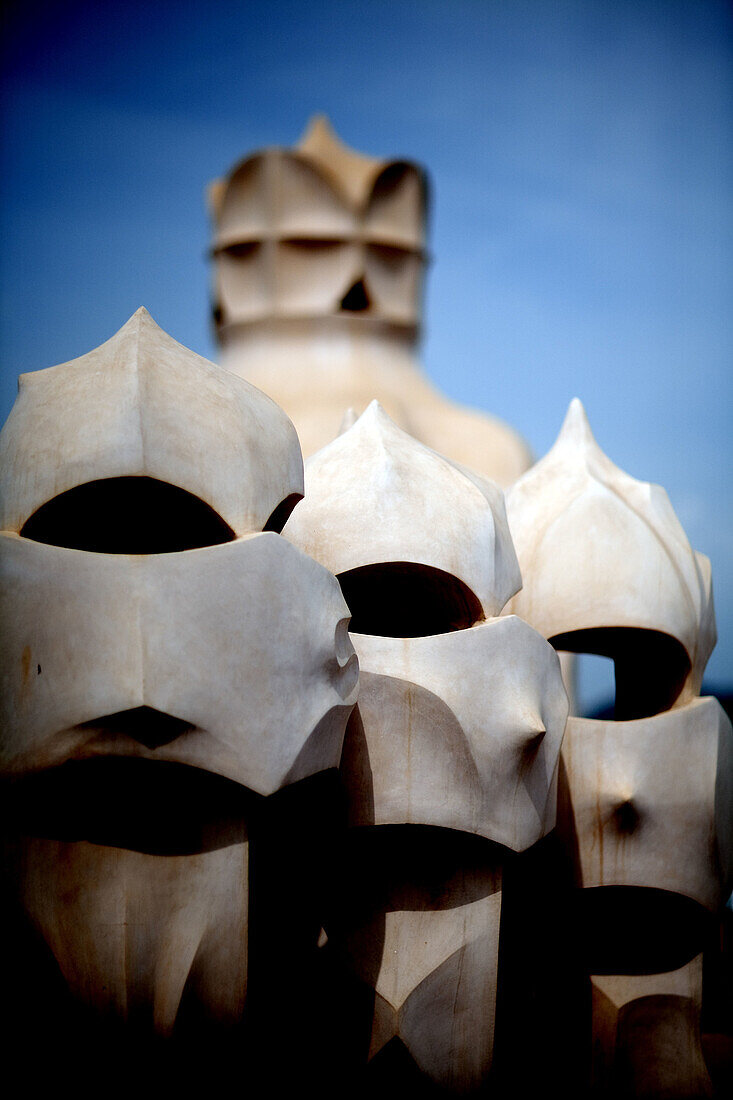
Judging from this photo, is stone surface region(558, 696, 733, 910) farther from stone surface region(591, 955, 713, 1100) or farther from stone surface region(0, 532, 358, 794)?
stone surface region(0, 532, 358, 794)

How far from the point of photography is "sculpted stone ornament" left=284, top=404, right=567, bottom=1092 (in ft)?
17.0

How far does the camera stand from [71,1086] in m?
4.24

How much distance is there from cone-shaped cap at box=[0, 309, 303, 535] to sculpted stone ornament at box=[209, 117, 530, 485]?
278 inches

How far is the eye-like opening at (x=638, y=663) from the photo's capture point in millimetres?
6961

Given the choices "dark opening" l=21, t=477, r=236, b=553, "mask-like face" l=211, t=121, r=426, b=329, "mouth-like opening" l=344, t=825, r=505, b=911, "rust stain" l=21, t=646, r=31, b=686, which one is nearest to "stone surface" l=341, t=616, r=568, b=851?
"mouth-like opening" l=344, t=825, r=505, b=911

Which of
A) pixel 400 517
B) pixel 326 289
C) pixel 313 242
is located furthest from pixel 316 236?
pixel 400 517

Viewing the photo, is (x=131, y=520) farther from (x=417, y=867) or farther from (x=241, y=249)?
(x=241, y=249)

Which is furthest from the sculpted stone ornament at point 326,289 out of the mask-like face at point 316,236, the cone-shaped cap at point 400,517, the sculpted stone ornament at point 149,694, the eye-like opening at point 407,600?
the sculpted stone ornament at point 149,694

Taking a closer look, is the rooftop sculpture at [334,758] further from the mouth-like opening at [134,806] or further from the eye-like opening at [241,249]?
the eye-like opening at [241,249]

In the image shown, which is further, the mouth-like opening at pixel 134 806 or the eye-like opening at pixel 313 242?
the eye-like opening at pixel 313 242

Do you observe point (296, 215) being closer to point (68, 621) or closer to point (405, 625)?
point (405, 625)

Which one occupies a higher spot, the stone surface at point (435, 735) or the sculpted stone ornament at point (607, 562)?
the sculpted stone ornament at point (607, 562)

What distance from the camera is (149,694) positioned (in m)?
3.95

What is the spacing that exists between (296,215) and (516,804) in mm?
8227
